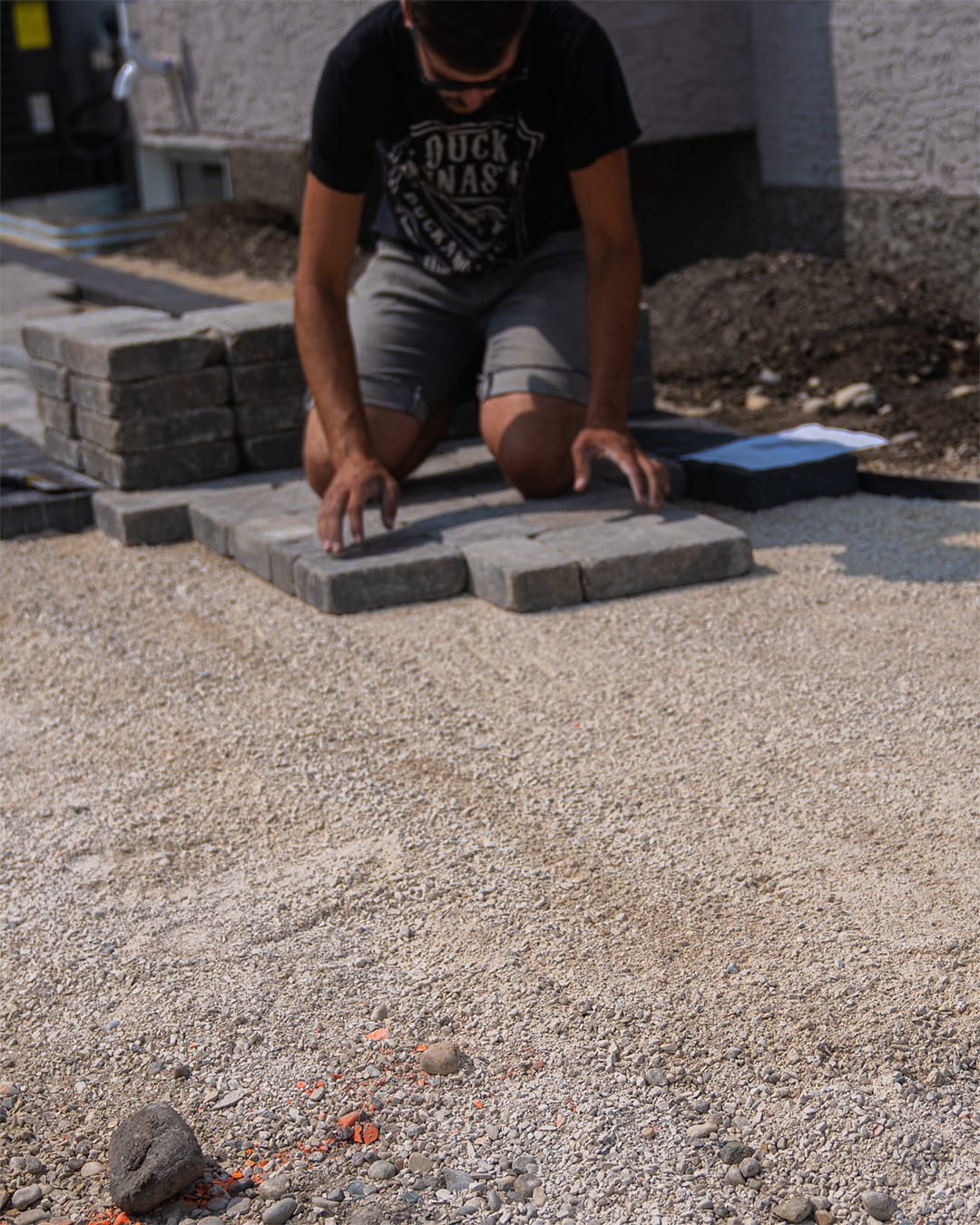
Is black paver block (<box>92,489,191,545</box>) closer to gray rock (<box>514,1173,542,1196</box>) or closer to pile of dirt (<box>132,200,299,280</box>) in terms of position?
gray rock (<box>514,1173,542,1196</box>)

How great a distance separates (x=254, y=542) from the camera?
400 cm

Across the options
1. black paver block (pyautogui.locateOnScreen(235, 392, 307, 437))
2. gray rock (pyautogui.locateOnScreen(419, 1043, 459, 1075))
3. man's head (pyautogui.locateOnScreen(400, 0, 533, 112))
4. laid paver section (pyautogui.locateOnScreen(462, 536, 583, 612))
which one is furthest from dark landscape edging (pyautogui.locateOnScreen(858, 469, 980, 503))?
gray rock (pyautogui.locateOnScreen(419, 1043, 459, 1075))

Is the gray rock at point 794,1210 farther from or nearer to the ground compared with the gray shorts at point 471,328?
nearer to the ground

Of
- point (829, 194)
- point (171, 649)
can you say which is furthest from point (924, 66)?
point (171, 649)

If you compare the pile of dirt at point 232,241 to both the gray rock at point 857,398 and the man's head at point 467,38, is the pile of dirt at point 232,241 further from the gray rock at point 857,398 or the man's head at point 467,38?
the man's head at point 467,38

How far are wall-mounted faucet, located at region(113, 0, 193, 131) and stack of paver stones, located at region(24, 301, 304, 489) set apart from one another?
18.7ft

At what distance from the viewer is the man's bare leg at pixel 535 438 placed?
4.12 meters

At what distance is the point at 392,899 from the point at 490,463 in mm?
2436

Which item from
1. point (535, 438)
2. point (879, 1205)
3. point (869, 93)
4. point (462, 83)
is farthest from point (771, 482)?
point (869, 93)

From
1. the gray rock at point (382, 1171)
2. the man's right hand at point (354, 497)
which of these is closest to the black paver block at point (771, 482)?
the man's right hand at point (354, 497)

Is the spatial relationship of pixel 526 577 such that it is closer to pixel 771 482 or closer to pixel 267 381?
pixel 771 482

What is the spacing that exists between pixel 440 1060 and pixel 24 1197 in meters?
0.54

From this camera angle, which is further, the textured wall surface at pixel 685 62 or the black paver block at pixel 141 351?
the textured wall surface at pixel 685 62

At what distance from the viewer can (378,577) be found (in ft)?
12.1
